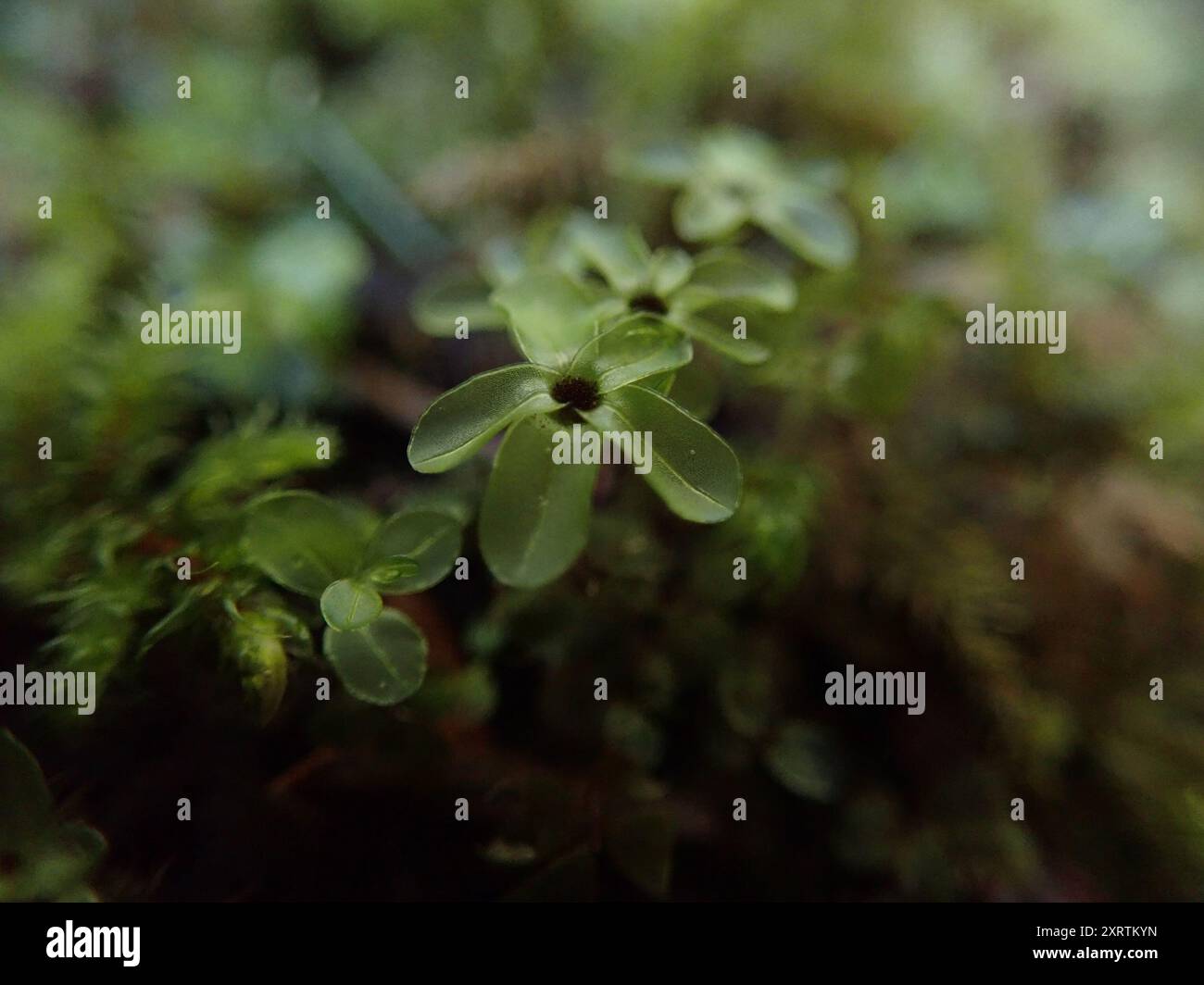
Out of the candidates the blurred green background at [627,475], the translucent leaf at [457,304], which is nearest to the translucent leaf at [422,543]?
the blurred green background at [627,475]

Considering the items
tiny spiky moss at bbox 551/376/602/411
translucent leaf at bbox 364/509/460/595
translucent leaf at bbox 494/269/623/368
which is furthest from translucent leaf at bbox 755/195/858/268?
translucent leaf at bbox 364/509/460/595

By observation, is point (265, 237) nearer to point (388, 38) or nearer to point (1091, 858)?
point (388, 38)

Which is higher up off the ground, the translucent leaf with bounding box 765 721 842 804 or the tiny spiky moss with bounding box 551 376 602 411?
the tiny spiky moss with bounding box 551 376 602 411

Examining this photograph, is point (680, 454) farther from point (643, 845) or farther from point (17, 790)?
point (17, 790)

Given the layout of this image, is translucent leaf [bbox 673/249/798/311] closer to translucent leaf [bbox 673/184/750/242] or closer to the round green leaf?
translucent leaf [bbox 673/184/750/242]

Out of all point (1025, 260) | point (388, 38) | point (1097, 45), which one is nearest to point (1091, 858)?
point (1025, 260)

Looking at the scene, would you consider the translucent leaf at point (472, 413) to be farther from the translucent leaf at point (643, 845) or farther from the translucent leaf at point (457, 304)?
the translucent leaf at point (643, 845)
